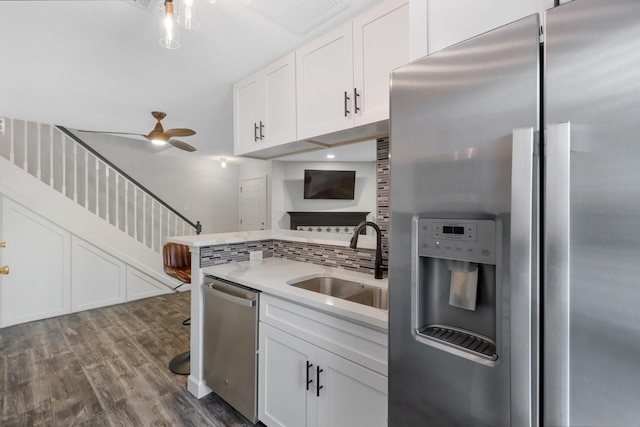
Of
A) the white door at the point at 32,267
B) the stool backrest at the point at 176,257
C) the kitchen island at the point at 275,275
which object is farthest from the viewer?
the white door at the point at 32,267

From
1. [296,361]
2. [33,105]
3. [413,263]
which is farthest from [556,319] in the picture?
[33,105]

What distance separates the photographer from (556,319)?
61 centimetres

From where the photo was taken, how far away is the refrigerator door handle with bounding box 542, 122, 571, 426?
60 centimetres

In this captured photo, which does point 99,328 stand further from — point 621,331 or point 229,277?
point 621,331

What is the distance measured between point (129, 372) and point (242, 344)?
1.34 m

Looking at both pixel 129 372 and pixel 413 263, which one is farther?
pixel 129 372

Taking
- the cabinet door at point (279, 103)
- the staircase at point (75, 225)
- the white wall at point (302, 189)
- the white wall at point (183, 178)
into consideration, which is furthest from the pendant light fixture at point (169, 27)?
the white wall at point (183, 178)

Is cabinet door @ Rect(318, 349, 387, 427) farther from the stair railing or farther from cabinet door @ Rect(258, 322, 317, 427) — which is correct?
the stair railing

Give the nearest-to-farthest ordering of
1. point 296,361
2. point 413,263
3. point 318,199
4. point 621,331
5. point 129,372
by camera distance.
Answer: point 621,331
point 413,263
point 296,361
point 129,372
point 318,199

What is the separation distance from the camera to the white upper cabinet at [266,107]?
6.58 ft

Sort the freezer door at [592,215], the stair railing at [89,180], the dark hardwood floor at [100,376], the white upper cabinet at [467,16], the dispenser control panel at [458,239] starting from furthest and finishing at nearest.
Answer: the stair railing at [89,180] < the dark hardwood floor at [100,376] < the white upper cabinet at [467,16] < the dispenser control panel at [458,239] < the freezer door at [592,215]

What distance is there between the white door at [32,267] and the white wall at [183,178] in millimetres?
1808

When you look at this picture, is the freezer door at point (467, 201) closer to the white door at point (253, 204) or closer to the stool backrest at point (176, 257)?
the stool backrest at point (176, 257)

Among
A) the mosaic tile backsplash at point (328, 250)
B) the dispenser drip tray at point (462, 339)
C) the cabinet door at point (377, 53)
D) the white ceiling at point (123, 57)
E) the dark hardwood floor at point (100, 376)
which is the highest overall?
the white ceiling at point (123, 57)
